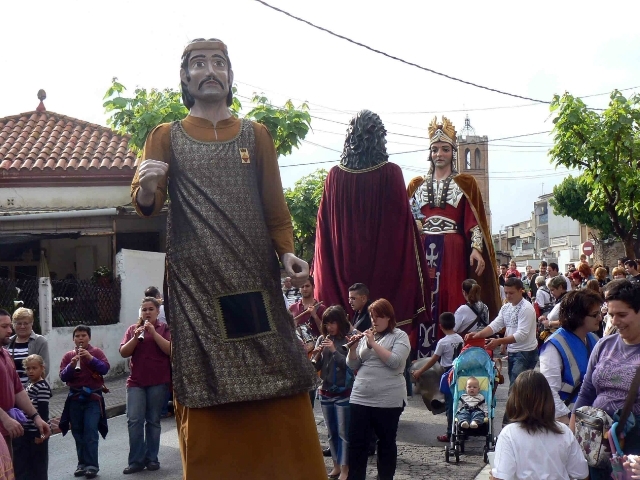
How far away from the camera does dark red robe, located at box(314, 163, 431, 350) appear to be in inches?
360

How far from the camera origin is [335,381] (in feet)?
25.5

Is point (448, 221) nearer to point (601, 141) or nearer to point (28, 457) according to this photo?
point (28, 457)

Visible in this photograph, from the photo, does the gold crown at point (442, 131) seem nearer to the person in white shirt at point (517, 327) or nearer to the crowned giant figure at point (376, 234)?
the crowned giant figure at point (376, 234)

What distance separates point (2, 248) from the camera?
18312mm

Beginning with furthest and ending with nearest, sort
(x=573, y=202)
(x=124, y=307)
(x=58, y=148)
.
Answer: (x=573, y=202)
(x=58, y=148)
(x=124, y=307)

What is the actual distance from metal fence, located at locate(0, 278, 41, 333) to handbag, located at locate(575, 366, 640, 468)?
11087mm

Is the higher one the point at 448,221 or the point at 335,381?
the point at 448,221

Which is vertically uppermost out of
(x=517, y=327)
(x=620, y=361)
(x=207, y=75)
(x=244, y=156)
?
(x=207, y=75)

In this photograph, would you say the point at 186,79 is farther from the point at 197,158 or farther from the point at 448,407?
the point at 448,407

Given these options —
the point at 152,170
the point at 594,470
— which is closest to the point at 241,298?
the point at 152,170

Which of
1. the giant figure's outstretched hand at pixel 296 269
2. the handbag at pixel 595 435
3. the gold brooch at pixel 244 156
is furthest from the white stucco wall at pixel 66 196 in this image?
the handbag at pixel 595 435

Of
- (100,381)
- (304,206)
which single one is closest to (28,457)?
(100,381)

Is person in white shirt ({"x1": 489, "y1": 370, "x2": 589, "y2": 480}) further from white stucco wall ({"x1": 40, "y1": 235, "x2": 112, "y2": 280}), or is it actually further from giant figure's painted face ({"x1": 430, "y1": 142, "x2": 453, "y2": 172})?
white stucco wall ({"x1": 40, "y1": 235, "x2": 112, "y2": 280})

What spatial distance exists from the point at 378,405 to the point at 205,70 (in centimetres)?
313
